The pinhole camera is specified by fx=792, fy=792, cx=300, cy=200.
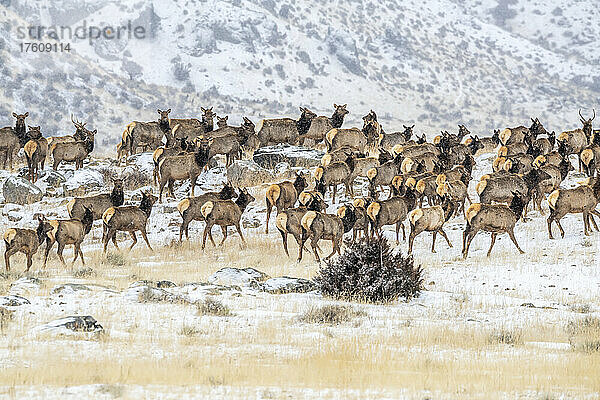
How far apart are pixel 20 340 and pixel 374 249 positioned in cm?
626

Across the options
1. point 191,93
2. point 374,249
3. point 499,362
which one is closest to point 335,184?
point 374,249

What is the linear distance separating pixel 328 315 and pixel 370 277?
220cm

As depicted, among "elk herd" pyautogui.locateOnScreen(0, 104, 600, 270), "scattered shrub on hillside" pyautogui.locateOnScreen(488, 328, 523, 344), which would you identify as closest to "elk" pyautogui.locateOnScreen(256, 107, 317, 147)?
"elk herd" pyautogui.locateOnScreen(0, 104, 600, 270)

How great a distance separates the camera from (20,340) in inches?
370

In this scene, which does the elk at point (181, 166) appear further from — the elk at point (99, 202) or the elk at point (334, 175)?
the elk at point (334, 175)

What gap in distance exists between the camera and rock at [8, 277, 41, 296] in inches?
506

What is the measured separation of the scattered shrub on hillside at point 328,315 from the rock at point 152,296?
81.7 inches

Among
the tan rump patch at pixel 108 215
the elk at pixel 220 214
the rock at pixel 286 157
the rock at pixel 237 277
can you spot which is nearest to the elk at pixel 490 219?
the rock at pixel 237 277

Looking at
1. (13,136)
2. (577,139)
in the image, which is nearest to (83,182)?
(13,136)

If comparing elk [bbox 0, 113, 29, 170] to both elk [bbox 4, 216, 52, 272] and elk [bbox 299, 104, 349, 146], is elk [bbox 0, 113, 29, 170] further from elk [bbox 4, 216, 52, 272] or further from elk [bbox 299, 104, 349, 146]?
elk [bbox 4, 216, 52, 272]

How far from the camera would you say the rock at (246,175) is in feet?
87.6

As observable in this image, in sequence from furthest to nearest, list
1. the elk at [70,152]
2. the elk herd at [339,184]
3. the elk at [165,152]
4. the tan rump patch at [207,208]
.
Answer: the elk at [70,152] → the elk at [165,152] → the tan rump patch at [207,208] → the elk herd at [339,184]

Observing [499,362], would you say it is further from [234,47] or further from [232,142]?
[234,47]

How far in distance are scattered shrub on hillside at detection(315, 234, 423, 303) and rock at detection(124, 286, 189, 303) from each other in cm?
253
